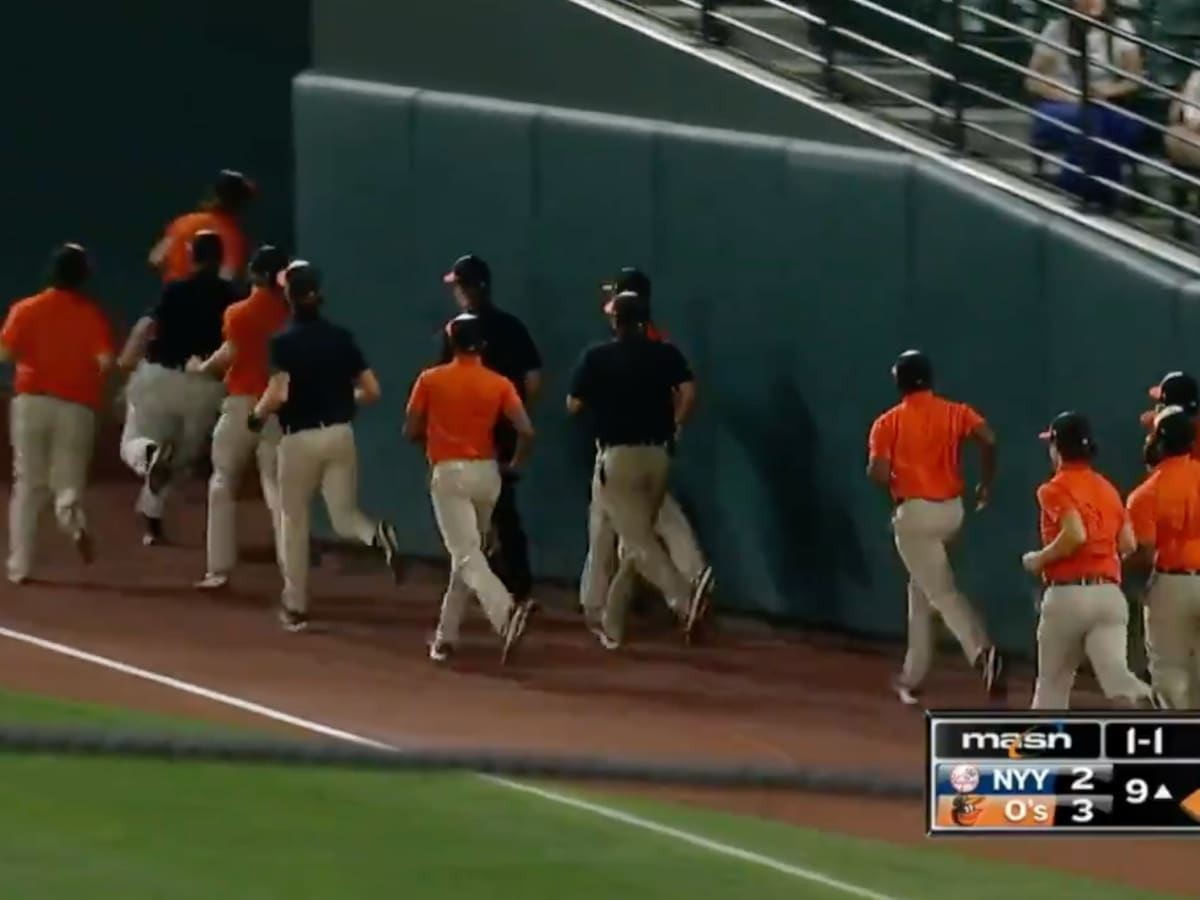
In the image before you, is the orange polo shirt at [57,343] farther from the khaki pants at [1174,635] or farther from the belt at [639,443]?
the khaki pants at [1174,635]

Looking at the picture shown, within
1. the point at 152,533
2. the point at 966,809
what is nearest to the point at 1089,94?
the point at 152,533

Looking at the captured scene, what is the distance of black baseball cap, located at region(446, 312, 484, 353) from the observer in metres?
13.3

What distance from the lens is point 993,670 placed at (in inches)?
505

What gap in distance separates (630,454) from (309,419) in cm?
156

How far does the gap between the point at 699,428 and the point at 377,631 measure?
A: 1962 millimetres

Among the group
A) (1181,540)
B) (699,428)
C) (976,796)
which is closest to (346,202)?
(699,428)

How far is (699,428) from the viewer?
49.2 feet

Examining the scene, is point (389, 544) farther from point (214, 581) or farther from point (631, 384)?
point (631, 384)

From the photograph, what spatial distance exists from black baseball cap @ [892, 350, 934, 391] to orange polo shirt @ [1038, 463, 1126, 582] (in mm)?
1292

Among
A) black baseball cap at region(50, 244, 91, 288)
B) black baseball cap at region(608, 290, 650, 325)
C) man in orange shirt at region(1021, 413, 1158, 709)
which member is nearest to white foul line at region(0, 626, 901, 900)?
man in orange shirt at region(1021, 413, 1158, 709)

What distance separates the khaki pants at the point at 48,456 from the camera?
14992 mm

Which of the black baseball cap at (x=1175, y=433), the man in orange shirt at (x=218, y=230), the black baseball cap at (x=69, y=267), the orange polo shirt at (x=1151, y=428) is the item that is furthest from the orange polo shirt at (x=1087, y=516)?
the man in orange shirt at (x=218, y=230)

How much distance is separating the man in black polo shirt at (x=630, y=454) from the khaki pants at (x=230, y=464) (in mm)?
1801

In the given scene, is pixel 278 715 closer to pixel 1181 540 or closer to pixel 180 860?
pixel 180 860
